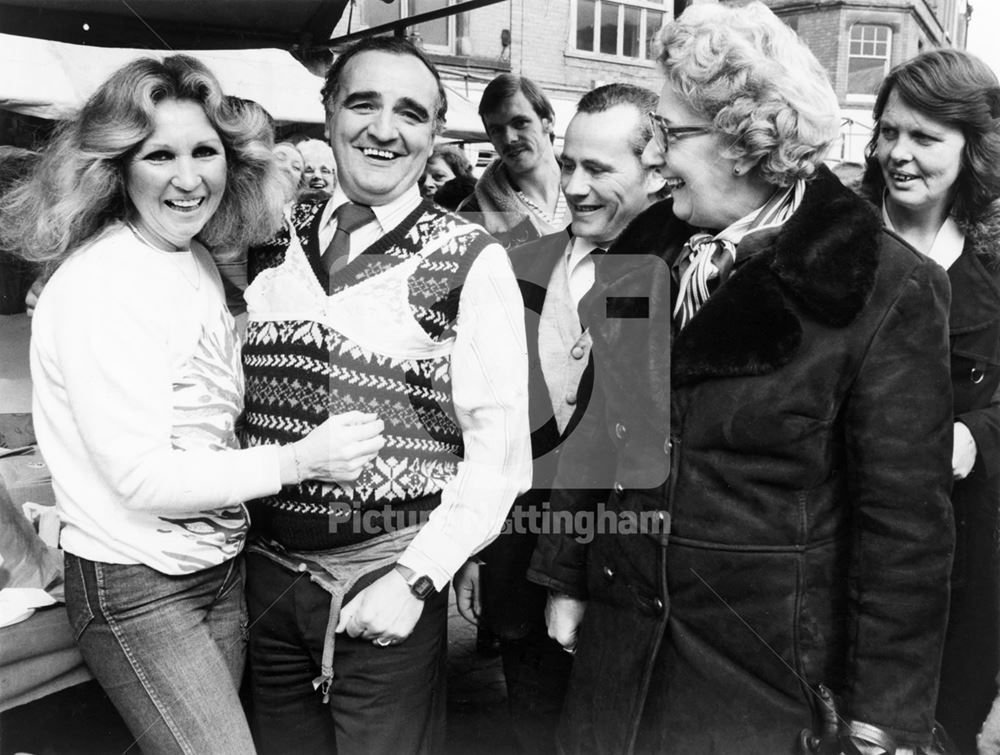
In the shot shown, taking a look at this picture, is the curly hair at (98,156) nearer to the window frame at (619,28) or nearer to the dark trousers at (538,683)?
the dark trousers at (538,683)

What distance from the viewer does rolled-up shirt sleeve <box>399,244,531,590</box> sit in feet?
5.59

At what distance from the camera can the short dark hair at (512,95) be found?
3.37 metres

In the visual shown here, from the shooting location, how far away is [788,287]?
5.14ft

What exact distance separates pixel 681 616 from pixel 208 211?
1359 millimetres

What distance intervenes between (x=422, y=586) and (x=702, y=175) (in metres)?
1.06

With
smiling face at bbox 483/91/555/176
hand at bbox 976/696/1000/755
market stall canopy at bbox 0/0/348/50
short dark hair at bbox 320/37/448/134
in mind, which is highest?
market stall canopy at bbox 0/0/348/50

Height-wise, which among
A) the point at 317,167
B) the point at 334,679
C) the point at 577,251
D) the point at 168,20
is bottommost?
the point at 334,679

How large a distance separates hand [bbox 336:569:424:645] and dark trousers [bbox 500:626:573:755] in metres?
0.67

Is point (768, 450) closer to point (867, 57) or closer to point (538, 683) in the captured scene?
point (538, 683)

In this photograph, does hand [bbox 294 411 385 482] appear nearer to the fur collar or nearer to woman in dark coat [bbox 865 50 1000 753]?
the fur collar

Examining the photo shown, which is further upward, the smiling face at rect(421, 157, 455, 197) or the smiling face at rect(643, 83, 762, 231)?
the smiling face at rect(421, 157, 455, 197)

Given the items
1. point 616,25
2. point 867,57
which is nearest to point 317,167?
point 616,25

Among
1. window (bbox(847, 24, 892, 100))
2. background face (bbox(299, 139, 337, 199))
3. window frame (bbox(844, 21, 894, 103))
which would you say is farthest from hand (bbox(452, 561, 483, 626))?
window (bbox(847, 24, 892, 100))

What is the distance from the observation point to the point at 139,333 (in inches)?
61.7
